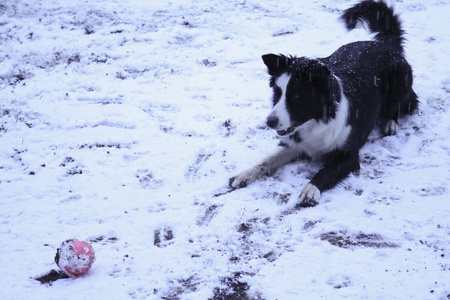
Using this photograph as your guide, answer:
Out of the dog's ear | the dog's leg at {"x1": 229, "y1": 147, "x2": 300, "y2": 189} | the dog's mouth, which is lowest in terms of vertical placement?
the dog's leg at {"x1": 229, "y1": 147, "x2": 300, "y2": 189}

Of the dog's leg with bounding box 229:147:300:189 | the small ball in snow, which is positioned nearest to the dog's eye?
the dog's leg with bounding box 229:147:300:189

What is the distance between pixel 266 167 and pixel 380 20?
10.4 feet

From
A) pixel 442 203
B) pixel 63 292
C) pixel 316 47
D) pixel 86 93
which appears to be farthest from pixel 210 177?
pixel 316 47

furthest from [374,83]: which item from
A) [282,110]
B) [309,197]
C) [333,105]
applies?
[309,197]

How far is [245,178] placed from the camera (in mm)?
4418

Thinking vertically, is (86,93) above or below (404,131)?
above

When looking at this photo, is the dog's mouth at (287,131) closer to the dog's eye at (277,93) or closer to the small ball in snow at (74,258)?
the dog's eye at (277,93)

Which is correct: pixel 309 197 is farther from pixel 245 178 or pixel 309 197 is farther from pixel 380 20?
pixel 380 20

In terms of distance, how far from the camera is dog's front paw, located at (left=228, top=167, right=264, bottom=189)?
4383 mm

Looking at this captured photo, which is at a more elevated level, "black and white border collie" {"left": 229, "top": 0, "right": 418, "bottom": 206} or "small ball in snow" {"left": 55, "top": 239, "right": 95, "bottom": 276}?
"black and white border collie" {"left": 229, "top": 0, "right": 418, "bottom": 206}

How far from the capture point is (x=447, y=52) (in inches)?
269

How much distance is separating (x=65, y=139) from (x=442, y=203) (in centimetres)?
421

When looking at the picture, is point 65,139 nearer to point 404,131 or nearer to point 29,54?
point 29,54

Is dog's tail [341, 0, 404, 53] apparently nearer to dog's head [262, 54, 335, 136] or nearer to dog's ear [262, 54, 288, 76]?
dog's head [262, 54, 335, 136]
